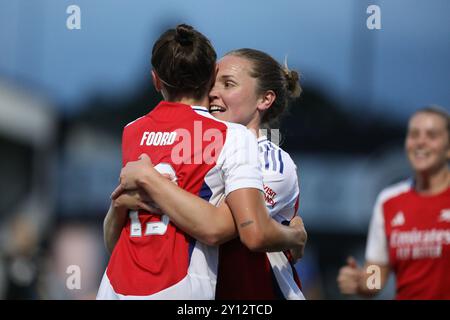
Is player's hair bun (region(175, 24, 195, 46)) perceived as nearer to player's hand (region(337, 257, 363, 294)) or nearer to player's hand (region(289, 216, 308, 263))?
player's hand (region(289, 216, 308, 263))

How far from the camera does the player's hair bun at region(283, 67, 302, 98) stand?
3.50 meters

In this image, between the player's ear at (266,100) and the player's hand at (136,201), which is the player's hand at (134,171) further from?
the player's ear at (266,100)

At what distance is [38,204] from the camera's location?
35.6 ft

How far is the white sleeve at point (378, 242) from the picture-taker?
493cm

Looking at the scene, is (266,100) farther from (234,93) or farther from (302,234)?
(302,234)

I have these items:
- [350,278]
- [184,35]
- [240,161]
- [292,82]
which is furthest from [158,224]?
[350,278]

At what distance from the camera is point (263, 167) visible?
3.07 m

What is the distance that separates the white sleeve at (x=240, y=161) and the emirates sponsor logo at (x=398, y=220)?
2.49m

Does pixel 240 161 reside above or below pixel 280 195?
above

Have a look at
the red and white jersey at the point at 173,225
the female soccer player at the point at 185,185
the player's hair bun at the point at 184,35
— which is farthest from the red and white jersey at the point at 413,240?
the player's hair bun at the point at 184,35

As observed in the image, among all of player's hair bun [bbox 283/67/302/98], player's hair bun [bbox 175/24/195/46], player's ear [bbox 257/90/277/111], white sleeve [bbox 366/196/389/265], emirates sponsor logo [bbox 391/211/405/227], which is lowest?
white sleeve [bbox 366/196/389/265]

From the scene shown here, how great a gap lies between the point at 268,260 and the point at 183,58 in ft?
2.91

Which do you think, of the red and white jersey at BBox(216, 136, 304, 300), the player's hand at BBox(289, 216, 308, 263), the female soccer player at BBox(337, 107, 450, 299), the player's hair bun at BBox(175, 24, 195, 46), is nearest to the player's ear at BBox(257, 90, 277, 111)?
the red and white jersey at BBox(216, 136, 304, 300)
